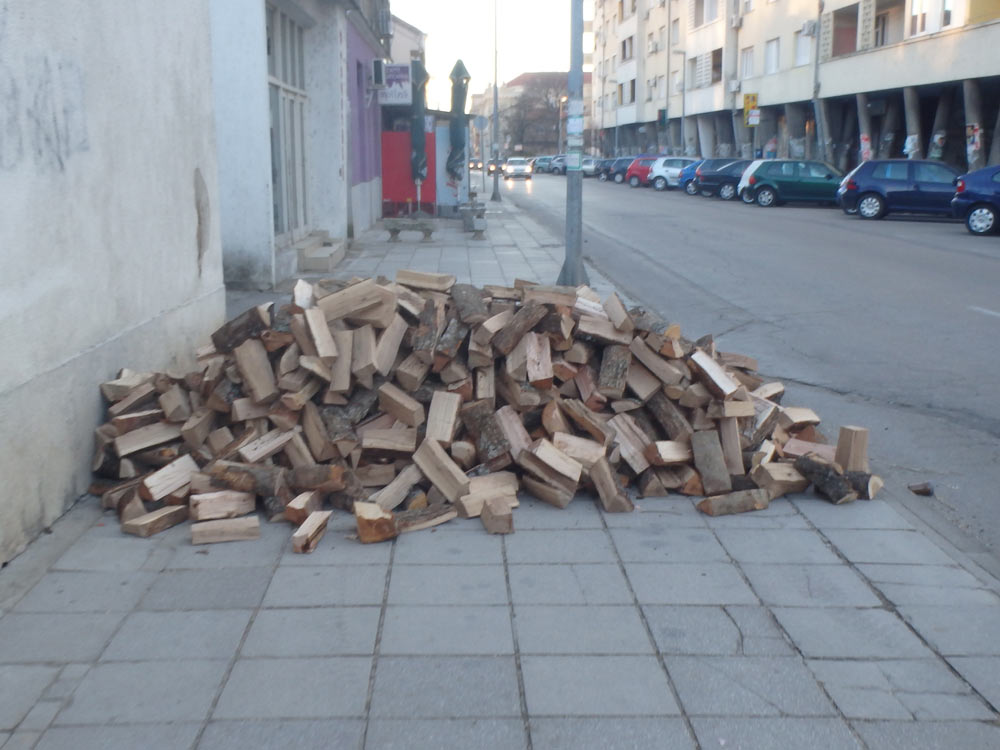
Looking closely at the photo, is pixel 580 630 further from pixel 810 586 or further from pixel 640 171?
pixel 640 171

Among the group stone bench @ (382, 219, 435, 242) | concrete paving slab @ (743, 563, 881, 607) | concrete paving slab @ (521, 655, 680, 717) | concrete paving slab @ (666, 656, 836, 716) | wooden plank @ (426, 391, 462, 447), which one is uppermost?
stone bench @ (382, 219, 435, 242)

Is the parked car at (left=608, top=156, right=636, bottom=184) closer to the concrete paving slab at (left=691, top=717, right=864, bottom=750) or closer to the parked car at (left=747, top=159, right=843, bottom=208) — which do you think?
the parked car at (left=747, top=159, right=843, bottom=208)

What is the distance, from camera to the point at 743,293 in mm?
13688

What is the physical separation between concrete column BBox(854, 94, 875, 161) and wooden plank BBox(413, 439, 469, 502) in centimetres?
3709

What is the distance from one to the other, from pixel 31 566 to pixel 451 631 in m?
1.96

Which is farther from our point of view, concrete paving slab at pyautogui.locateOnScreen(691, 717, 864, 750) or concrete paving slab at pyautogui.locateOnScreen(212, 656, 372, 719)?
concrete paving slab at pyautogui.locateOnScreen(212, 656, 372, 719)

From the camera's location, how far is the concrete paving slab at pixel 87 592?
4.11 m

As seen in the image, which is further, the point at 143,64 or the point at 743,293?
the point at 743,293

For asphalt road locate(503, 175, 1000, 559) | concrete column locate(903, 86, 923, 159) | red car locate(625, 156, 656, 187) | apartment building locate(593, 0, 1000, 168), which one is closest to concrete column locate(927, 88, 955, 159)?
apartment building locate(593, 0, 1000, 168)

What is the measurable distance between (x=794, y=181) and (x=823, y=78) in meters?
9.64

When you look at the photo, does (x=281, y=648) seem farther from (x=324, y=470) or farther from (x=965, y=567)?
(x=965, y=567)

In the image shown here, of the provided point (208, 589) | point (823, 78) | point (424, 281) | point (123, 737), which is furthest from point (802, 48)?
point (123, 737)

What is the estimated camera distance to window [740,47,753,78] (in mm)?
49969

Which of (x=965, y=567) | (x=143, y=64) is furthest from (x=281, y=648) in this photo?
(x=143, y=64)
